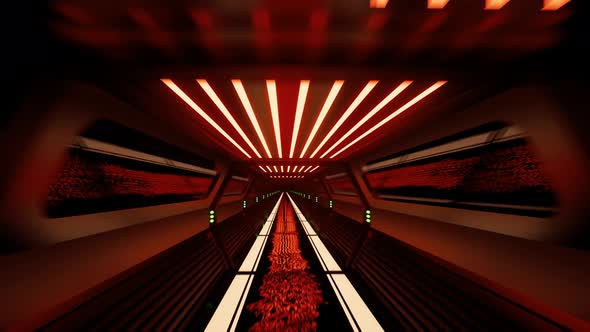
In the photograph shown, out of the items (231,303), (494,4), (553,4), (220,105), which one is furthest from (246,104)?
(231,303)

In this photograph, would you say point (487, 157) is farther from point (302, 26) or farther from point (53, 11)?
point (53, 11)

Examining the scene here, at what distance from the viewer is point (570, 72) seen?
1.87 metres

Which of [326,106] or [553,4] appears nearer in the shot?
[553,4]

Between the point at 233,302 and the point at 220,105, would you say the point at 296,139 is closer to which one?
the point at 220,105

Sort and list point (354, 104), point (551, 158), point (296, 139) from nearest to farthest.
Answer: point (551, 158) → point (354, 104) → point (296, 139)

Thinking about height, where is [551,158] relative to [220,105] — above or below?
below

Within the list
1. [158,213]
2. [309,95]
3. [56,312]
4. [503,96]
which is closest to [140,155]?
[158,213]

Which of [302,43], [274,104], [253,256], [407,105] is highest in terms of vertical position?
[407,105]

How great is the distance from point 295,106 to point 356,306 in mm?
3878

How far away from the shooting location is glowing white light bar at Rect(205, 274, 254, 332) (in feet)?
10.6

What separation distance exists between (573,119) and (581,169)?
20.4 inches

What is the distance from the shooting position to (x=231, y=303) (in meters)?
3.87

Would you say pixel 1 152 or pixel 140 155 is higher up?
pixel 140 155

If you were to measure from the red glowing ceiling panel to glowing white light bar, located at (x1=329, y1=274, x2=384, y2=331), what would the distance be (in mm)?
3546
